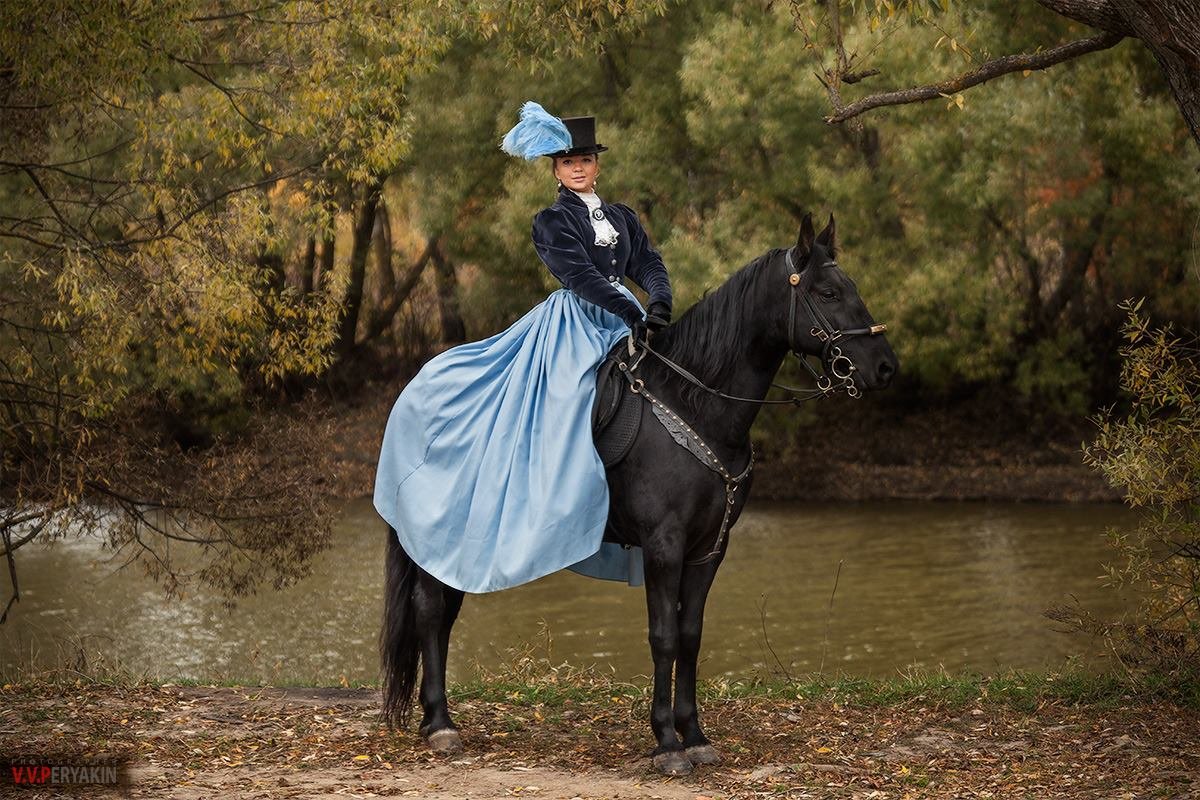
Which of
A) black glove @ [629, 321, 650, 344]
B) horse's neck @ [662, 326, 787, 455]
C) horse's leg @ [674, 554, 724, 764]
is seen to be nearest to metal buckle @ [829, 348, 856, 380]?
horse's neck @ [662, 326, 787, 455]

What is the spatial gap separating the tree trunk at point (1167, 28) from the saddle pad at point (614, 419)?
2563 millimetres

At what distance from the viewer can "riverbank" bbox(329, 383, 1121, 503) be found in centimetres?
2172

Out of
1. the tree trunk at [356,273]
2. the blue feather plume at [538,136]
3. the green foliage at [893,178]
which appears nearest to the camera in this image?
the blue feather plume at [538,136]

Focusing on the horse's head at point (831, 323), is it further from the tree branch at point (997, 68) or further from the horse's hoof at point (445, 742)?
the horse's hoof at point (445, 742)

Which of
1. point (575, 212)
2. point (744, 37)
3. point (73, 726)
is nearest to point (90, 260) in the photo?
point (73, 726)

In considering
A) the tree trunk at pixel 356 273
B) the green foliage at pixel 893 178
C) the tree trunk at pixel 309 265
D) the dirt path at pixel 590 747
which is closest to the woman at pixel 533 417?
the dirt path at pixel 590 747

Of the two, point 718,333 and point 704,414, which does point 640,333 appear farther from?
point 704,414

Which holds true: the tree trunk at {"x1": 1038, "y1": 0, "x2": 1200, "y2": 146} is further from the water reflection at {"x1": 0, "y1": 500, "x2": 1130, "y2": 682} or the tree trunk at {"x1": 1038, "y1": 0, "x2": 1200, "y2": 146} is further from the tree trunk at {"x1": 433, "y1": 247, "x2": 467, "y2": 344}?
the tree trunk at {"x1": 433, "y1": 247, "x2": 467, "y2": 344}

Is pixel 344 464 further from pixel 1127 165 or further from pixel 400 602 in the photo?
pixel 400 602

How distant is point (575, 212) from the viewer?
255 inches

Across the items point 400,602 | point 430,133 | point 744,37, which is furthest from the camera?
point 430,133

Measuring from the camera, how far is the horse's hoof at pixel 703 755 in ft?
20.3

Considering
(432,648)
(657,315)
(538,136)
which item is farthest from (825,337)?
(432,648)

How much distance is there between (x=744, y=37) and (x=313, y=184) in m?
9.35
